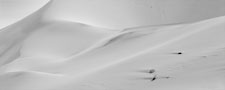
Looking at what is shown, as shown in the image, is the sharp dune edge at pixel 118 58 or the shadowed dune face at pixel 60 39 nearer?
the sharp dune edge at pixel 118 58

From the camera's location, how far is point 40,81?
3.10 metres

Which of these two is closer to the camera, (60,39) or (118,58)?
(118,58)

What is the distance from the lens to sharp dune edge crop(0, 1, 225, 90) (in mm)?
2557

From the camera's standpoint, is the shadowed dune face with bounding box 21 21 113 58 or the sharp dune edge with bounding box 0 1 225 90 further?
the shadowed dune face with bounding box 21 21 113 58

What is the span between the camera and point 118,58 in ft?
11.1

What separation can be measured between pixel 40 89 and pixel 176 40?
1.06 m

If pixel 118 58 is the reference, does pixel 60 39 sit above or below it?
above

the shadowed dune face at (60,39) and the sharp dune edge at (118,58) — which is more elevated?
the shadowed dune face at (60,39)

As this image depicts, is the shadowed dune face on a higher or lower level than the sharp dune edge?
higher

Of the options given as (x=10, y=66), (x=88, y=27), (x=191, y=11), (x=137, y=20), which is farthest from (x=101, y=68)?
(x=191, y=11)

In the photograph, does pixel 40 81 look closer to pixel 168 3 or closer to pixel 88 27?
pixel 88 27

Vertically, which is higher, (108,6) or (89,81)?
(108,6)

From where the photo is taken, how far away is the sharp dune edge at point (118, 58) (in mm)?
2557

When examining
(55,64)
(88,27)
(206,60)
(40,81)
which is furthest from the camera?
(88,27)
